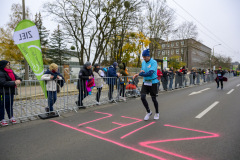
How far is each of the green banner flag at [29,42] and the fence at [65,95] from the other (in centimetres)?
64

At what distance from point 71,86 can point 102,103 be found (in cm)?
165

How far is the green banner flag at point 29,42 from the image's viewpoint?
17.0 ft

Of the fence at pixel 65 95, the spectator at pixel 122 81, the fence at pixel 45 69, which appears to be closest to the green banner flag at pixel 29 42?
the fence at pixel 65 95

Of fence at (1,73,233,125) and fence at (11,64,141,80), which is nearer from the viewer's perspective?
fence at (1,73,233,125)

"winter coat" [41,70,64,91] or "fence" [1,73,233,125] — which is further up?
"winter coat" [41,70,64,91]

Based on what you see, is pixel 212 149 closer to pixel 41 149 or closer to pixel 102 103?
pixel 41 149

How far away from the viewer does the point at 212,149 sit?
3.05 m

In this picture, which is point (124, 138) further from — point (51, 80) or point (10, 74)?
point (10, 74)

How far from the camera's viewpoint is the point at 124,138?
3.63 metres

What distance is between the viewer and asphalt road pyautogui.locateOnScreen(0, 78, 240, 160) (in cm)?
293

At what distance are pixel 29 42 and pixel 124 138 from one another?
163 inches

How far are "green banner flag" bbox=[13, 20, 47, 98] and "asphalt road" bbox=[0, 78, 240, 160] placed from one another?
188 cm

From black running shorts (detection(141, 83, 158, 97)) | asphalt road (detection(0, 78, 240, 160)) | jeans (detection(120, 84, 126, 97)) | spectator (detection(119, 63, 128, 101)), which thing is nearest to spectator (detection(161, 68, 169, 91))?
spectator (detection(119, 63, 128, 101))

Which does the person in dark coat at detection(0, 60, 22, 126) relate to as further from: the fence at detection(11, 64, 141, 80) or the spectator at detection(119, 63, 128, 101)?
the fence at detection(11, 64, 141, 80)
